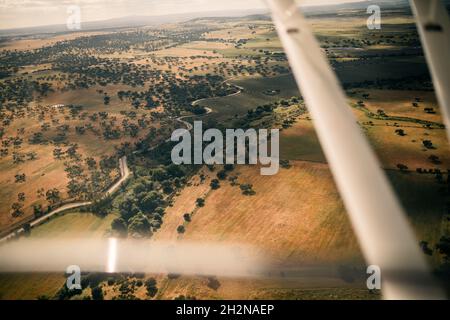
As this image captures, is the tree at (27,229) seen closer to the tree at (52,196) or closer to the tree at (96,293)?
the tree at (52,196)

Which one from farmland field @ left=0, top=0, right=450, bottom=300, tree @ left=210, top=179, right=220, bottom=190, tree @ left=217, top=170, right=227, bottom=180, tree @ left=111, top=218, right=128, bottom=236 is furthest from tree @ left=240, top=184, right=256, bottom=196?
tree @ left=111, top=218, right=128, bottom=236

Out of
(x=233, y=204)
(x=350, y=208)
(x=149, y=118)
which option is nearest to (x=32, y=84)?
(x=149, y=118)

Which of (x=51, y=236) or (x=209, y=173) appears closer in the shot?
(x=51, y=236)

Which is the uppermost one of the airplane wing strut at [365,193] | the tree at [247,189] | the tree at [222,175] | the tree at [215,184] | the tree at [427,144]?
the tree at [427,144]

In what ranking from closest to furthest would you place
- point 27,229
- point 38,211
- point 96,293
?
1. point 96,293
2. point 27,229
3. point 38,211

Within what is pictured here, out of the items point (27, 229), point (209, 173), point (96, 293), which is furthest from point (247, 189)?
point (27, 229)

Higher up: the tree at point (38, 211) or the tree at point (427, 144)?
the tree at point (427, 144)

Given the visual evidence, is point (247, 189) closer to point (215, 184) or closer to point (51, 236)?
point (215, 184)

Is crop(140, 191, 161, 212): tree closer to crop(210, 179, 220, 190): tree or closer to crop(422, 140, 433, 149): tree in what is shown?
crop(210, 179, 220, 190): tree

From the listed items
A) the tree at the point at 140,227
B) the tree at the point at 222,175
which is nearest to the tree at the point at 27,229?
the tree at the point at 140,227

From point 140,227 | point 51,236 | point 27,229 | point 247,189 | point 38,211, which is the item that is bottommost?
point 51,236

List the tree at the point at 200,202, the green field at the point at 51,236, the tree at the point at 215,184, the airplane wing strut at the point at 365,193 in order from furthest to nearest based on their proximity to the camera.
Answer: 1. the tree at the point at 215,184
2. the tree at the point at 200,202
3. the green field at the point at 51,236
4. the airplane wing strut at the point at 365,193
